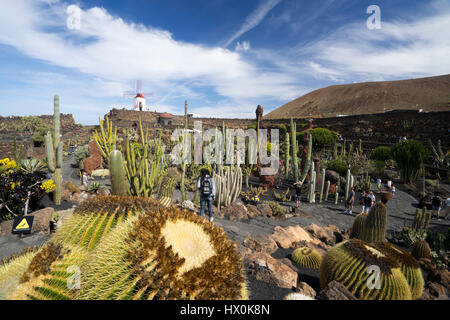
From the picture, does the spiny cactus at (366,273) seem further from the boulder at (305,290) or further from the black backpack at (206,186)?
the black backpack at (206,186)

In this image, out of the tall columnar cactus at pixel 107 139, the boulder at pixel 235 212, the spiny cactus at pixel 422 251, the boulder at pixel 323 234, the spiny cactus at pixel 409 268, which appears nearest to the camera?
the spiny cactus at pixel 409 268

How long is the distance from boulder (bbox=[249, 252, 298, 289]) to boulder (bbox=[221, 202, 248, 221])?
11.8ft

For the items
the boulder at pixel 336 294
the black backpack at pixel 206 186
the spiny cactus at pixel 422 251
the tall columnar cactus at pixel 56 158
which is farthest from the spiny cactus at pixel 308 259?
the tall columnar cactus at pixel 56 158

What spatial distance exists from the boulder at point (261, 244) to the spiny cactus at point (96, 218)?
10.1 ft

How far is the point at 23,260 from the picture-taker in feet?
6.77

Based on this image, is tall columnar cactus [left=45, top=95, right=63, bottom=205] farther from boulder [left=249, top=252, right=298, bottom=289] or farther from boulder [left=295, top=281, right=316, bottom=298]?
boulder [left=295, top=281, right=316, bottom=298]

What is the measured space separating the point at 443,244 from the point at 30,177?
11724 mm

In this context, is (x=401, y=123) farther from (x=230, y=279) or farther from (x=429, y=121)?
(x=230, y=279)

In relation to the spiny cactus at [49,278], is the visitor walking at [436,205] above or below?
below

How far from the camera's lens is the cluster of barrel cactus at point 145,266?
138 centimetres

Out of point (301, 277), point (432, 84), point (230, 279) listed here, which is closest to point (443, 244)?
point (301, 277)

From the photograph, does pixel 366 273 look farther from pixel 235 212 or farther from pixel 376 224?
pixel 235 212

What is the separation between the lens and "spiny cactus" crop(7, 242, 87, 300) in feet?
5.57

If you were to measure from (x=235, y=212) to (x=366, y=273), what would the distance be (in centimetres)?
493
